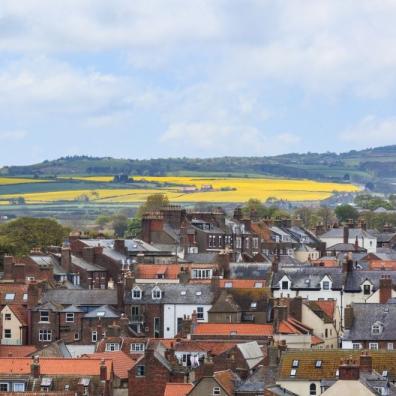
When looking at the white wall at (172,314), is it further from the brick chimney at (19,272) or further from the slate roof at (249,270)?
the brick chimney at (19,272)

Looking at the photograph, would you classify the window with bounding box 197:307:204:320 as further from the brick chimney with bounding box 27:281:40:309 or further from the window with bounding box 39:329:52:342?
the brick chimney with bounding box 27:281:40:309

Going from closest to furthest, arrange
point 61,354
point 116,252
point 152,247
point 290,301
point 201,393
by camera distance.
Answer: point 201,393
point 61,354
point 290,301
point 116,252
point 152,247

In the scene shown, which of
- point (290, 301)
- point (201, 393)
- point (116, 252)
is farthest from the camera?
point (116, 252)

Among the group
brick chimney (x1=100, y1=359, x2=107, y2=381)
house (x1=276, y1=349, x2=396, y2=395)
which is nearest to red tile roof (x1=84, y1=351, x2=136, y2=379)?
brick chimney (x1=100, y1=359, x2=107, y2=381)

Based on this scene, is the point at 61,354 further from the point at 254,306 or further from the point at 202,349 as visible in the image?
the point at 254,306

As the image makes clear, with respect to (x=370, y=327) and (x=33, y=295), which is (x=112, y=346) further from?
(x=33, y=295)

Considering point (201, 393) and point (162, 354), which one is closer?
point (201, 393)

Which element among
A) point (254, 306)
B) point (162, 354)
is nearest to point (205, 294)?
point (254, 306)

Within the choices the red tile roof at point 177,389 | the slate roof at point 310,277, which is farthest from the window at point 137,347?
the slate roof at point 310,277
